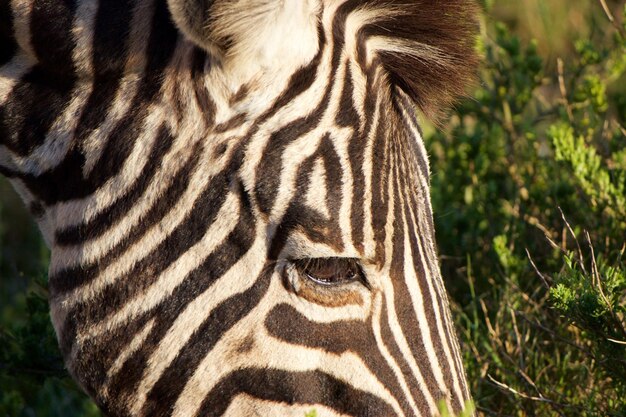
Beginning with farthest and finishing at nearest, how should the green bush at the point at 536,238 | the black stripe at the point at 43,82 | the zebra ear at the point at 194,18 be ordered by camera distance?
the green bush at the point at 536,238 < the black stripe at the point at 43,82 < the zebra ear at the point at 194,18

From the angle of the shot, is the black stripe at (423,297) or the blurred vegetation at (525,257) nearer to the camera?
the black stripe at (423,297)

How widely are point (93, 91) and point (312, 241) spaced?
73cm

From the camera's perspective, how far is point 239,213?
2180 millimetres

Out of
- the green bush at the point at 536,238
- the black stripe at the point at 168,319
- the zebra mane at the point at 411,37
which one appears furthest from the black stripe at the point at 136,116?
the green bush at the point at 536,238

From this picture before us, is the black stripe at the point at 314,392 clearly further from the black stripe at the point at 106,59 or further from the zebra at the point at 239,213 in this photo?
the black stripe at the point at 106,59

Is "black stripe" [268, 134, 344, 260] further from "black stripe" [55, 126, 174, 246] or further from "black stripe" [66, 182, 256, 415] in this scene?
"black stripe" [55, 126, 174, 246]

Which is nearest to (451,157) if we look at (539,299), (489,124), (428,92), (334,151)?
(489,124)

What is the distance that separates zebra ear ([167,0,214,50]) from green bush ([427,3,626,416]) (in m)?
1.22

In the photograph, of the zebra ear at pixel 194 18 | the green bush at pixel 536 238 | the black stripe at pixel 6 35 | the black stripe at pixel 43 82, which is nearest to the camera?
the zebra ear at pixel 194 18

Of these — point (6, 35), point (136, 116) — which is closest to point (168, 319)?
point (136, 116)

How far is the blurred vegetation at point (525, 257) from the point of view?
118 inches

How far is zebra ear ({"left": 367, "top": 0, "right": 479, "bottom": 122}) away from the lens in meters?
2.40

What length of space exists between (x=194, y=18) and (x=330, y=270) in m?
0.71

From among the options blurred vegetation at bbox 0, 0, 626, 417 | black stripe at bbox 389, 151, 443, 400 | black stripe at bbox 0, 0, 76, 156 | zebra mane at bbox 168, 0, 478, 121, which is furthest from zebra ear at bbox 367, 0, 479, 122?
black stripe at bbox 0, 0, 76, 156
